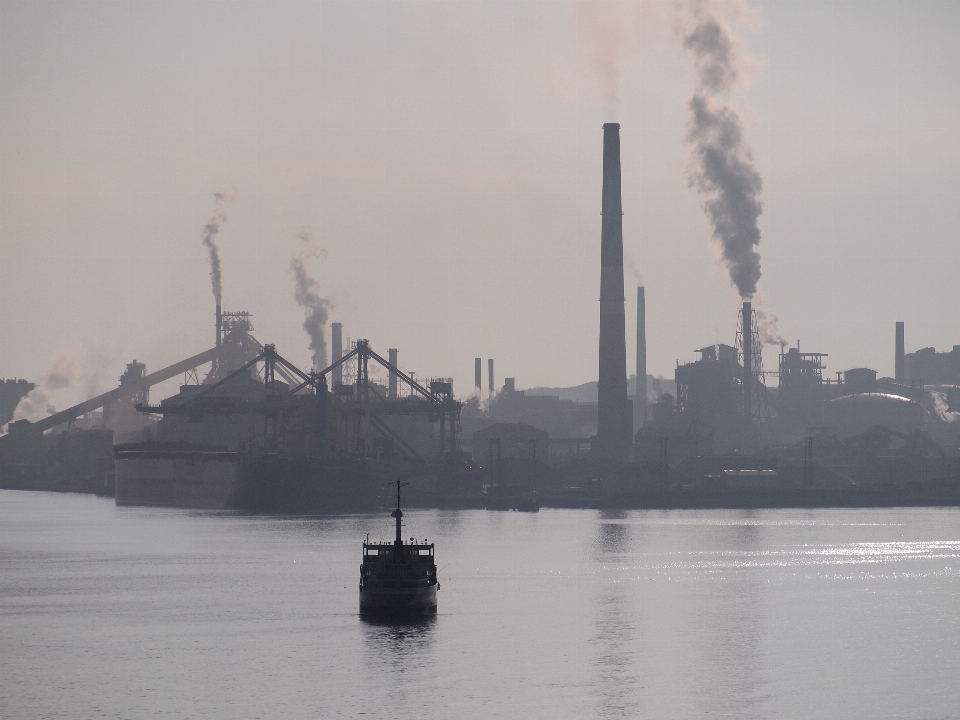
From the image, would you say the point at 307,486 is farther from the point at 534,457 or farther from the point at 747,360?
the point at 747,360

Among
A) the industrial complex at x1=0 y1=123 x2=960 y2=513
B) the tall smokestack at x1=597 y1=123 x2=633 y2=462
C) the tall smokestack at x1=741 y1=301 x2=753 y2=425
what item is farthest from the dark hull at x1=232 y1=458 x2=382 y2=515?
the tall smokestack at x1=741 y1=301 x2=753 y2=425

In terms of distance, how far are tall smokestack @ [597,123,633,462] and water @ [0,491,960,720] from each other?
155ft

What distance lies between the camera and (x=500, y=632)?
5925 cm

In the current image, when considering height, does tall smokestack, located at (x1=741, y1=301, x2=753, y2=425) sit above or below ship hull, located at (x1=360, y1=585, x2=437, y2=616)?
above

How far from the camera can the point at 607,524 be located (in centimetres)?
12925

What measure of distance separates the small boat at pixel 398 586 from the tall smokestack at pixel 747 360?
11350cm

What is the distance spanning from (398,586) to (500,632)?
6176mm

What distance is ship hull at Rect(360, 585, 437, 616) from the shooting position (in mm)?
63375

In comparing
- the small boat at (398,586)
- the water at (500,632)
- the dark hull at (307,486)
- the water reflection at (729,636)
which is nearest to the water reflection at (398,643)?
the water at (500,632)

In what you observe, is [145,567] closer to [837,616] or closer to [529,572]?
[529,572]

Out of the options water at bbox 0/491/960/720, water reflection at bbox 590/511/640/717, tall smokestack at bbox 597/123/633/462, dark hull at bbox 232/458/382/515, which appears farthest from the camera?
dark hull at bbox 232/458/382/515

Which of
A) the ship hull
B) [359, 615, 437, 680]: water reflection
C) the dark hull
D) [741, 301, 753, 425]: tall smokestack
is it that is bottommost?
[359, 615, 437, 680]: water reflection

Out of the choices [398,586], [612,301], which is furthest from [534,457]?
[398,586]

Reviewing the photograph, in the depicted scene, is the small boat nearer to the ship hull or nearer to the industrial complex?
the ship hull
